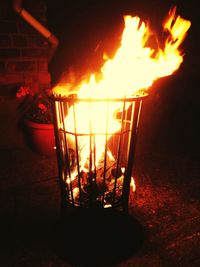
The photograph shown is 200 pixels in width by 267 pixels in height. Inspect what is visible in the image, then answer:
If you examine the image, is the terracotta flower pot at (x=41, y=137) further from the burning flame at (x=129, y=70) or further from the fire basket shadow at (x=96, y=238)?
the fire basket shadow at (x=96, y=238)

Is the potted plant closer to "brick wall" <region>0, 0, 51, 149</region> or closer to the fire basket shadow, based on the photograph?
"brick wall" <region>0, 0, 51, 149</region>

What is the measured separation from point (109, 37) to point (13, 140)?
2.33 m

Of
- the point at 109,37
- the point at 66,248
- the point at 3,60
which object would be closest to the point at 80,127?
the point at 66,248

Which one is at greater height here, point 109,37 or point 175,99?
point 109,37

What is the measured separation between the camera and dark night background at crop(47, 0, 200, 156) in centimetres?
423

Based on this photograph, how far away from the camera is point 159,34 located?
4.54 meters

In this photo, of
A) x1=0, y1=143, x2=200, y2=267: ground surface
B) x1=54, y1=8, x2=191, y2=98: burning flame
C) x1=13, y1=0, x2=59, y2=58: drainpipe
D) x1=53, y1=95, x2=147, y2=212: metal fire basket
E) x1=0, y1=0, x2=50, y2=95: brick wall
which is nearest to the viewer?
x1=53, y1=95, x2=147, y2=212: metal fire basket

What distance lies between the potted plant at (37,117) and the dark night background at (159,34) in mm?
1042

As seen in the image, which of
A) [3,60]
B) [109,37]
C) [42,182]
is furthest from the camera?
[109,37]

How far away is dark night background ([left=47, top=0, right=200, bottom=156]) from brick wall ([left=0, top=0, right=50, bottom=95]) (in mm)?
901

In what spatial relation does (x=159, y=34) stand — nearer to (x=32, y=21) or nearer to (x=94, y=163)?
(x=32, y=21)

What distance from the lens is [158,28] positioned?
455 cm

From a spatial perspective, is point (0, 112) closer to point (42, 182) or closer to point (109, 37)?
point (42, 182)

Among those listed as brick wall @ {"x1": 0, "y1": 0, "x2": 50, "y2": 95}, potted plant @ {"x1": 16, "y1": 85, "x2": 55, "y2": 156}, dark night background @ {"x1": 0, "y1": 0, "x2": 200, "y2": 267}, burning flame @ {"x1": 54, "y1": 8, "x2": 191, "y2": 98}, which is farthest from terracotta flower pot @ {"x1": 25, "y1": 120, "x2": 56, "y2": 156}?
burning flame @ {"x1": 54, "y1": 8, "x2": 191, "y2": 98}
